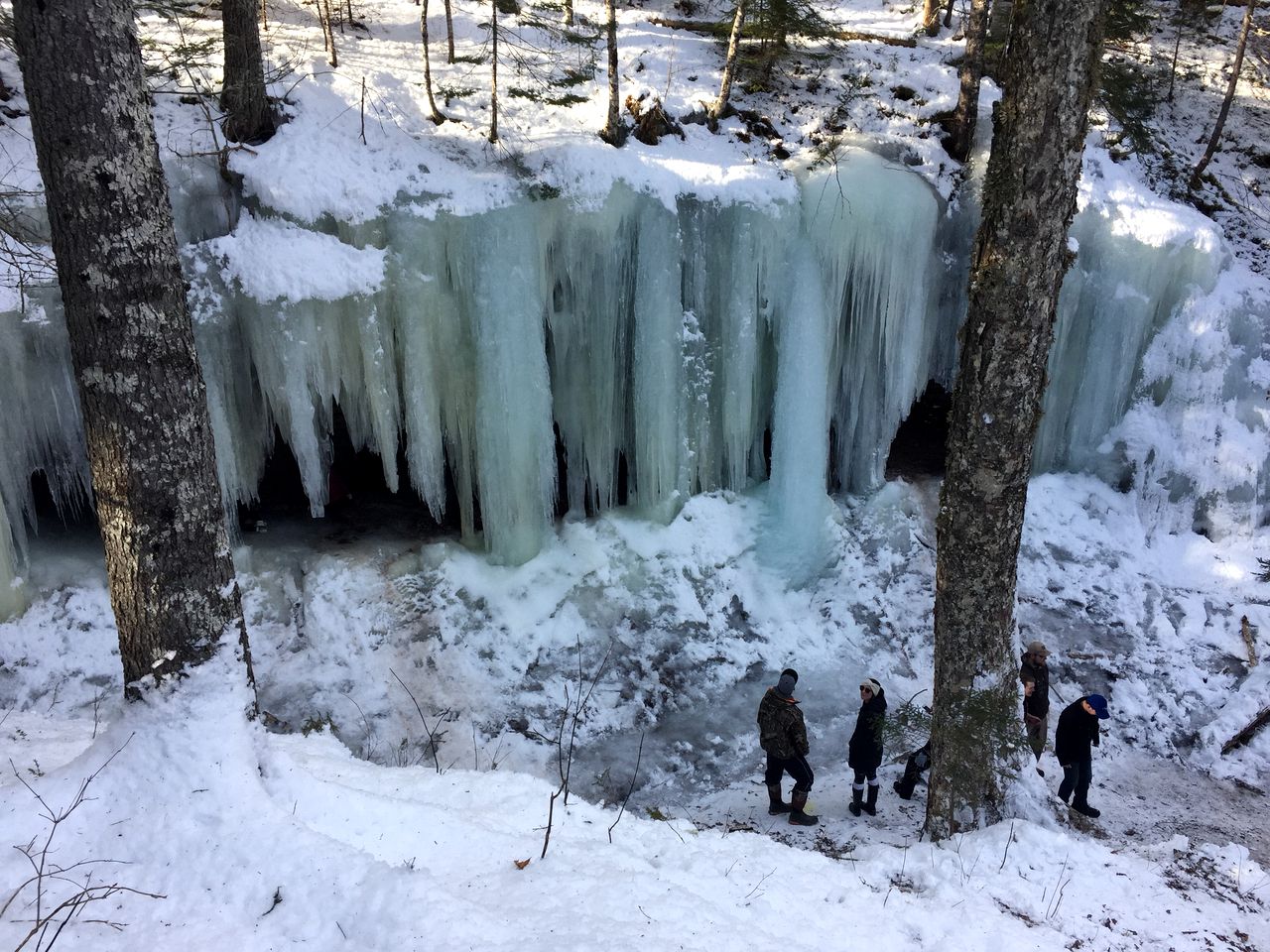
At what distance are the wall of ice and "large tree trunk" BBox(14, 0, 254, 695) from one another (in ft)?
12.2

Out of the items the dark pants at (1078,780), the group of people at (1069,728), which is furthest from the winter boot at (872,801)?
the dark pants at (1078,780)

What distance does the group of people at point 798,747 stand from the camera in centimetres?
564

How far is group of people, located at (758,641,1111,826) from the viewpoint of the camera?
5.66m

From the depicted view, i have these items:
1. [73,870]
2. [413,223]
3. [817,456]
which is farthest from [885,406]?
[73,870]

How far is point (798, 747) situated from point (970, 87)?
7340mm

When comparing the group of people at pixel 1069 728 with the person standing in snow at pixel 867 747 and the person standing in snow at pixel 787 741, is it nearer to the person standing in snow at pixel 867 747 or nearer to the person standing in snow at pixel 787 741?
the person standing in snow at pixel 867 747

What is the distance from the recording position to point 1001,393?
13.8 feet

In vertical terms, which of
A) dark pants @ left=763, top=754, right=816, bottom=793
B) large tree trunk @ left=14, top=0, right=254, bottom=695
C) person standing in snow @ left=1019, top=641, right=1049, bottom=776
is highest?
large tree trunk @ left=14, top=0, right=254, bottom=695

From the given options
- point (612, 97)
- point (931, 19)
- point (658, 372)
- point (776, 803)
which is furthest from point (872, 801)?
point (931, 19)

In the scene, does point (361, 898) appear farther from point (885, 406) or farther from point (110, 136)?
point (885, 406)

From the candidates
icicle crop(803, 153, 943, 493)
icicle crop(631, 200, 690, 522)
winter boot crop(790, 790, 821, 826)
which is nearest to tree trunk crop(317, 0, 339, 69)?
icicle crop(631, 200, 690, 522)

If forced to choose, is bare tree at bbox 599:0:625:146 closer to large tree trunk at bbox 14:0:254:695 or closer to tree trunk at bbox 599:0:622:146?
tree trunk at bbox 599:0:622:146

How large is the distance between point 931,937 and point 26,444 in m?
6.64

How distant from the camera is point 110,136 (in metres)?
2.85
